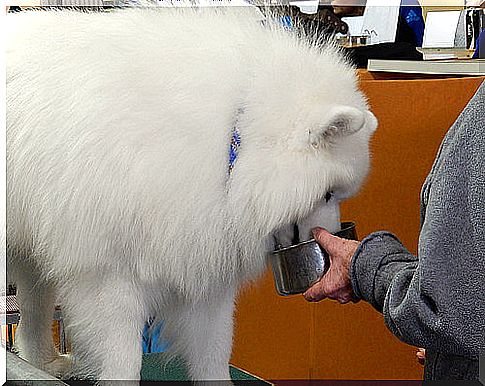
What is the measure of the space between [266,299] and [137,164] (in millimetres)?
1178

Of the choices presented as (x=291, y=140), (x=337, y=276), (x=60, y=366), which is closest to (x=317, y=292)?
(x=337, y=276)

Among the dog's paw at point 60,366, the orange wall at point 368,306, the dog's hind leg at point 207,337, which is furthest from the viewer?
the orange wall at point 368,306

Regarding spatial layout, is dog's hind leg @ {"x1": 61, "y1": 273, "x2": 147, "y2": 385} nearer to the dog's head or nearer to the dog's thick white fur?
the dog's thick white fur

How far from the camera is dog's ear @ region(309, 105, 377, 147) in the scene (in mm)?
1386

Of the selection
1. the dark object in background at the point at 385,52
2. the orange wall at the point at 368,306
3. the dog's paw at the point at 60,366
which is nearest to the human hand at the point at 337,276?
the orange wall at the point at 368,306

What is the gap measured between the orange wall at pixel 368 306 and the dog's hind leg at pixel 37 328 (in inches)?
21.9

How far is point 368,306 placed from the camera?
2236mm

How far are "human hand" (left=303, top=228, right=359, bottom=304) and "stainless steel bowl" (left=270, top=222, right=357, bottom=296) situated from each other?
27 mm

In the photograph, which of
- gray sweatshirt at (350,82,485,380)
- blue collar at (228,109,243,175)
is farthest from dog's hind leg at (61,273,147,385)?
gray sweatshirt at (350,82,485,380)

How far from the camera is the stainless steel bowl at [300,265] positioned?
1.48m

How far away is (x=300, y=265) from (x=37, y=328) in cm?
82

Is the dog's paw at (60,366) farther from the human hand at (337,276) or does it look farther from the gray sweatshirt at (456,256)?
the gray sweatshirt at (456,256)

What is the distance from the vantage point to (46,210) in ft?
4.74

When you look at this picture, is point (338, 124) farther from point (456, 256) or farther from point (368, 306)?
point (368, 306)
